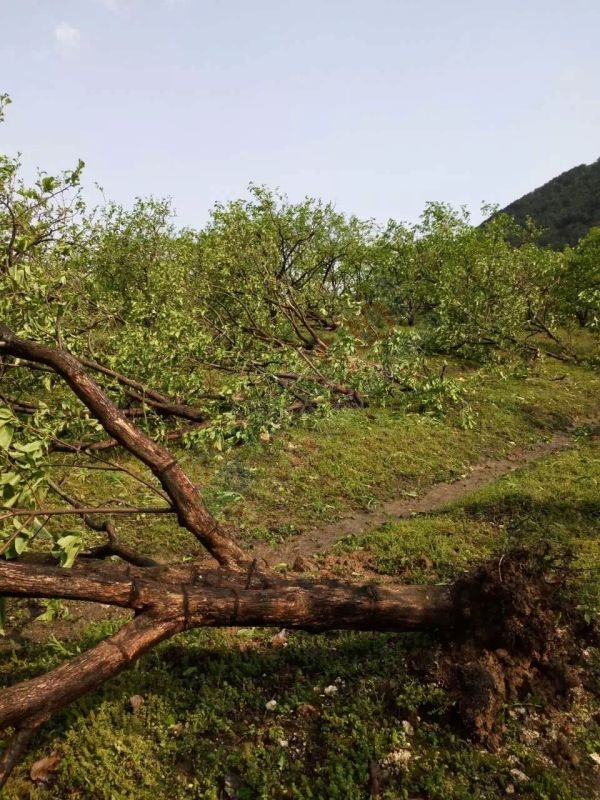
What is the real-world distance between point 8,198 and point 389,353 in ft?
32.4

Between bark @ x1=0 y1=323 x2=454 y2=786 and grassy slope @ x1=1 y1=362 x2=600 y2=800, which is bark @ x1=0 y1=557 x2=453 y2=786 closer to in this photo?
bark @ x1=0 y1=323 x2=454 y2=786

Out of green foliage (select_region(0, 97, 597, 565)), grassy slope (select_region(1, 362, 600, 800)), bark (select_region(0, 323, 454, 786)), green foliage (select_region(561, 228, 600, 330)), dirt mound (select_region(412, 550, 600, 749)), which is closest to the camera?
grassy slope (select_region(1, 362, 600, 800))

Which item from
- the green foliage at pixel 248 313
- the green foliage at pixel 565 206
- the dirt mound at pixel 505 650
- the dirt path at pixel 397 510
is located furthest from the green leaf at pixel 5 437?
the green foliage at pixel 565 206

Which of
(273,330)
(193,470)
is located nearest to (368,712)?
(193,470)

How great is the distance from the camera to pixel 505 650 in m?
5.50

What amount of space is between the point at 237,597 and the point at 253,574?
417 millimetres

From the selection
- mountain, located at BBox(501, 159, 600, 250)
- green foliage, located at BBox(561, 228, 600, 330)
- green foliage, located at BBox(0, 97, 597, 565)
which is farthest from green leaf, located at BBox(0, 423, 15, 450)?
mountain, located at BBox(501, 159, 600, 250)

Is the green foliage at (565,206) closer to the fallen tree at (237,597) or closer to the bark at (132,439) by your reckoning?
the fallen tree at (237,597)

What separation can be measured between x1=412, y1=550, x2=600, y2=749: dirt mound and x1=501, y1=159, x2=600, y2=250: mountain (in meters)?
78.5

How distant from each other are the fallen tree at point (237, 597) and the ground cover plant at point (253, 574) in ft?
0.07

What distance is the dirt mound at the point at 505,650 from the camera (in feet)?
17.0

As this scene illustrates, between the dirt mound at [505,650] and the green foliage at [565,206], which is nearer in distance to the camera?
the dirt mound at [505,650]

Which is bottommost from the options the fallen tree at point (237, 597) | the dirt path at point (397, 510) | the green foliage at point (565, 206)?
the dirt path at point (397, 510)

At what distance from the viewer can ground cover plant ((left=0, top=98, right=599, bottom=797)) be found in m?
4.87
